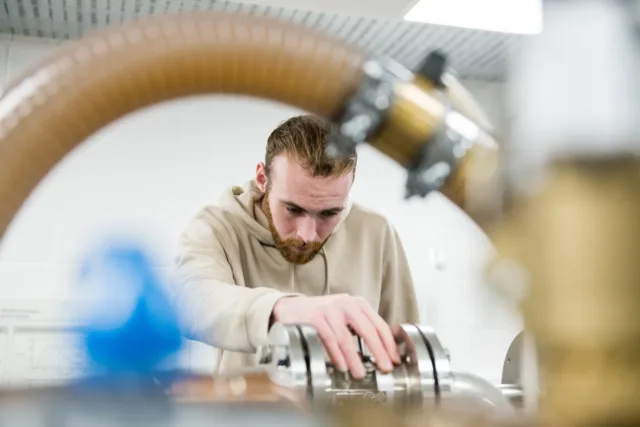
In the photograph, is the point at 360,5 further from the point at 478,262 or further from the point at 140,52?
the point at 478,262

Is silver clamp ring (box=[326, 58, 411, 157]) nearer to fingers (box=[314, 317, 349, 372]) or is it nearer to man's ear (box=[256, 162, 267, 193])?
fingers (box=[314, 317, 349, 372])

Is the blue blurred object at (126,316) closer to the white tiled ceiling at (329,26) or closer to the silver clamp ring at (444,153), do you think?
the silver clamp ring at (444,153)

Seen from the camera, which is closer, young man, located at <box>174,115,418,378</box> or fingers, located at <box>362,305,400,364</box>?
fingers, located at <box>362,305,400,364</box>

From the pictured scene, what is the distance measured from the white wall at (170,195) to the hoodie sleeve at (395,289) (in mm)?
475

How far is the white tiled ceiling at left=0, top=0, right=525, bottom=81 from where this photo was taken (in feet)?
5.56

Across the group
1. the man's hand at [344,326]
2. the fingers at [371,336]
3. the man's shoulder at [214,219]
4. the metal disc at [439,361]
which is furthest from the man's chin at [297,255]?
the metal disc at [439,361]

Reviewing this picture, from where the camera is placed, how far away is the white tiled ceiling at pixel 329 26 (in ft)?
5.56

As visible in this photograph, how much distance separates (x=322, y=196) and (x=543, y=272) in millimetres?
931

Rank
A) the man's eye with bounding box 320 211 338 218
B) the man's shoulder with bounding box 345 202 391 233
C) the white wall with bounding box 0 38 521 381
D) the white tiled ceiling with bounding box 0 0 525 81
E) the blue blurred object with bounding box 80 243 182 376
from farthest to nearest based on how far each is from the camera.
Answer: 1. the white wall with bounding box 0 38 521 381
2. the white tiled ceiling with bounding box 0 0 525 81
3. the man's shoulder with bounding box 345 202 391 233
4. the man's eye with bounding box 320 211 338 218
5. the blue blurred object with bounding box 80 243 182 376

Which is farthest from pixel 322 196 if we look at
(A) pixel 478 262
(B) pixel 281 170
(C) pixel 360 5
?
(A) pixel 478 262

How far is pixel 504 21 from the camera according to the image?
148 centimetres

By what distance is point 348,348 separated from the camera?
0.34 m

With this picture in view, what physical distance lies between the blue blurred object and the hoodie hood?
0.90 metres

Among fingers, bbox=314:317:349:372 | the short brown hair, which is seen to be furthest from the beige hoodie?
fingers, bbox=314:317:349:372
